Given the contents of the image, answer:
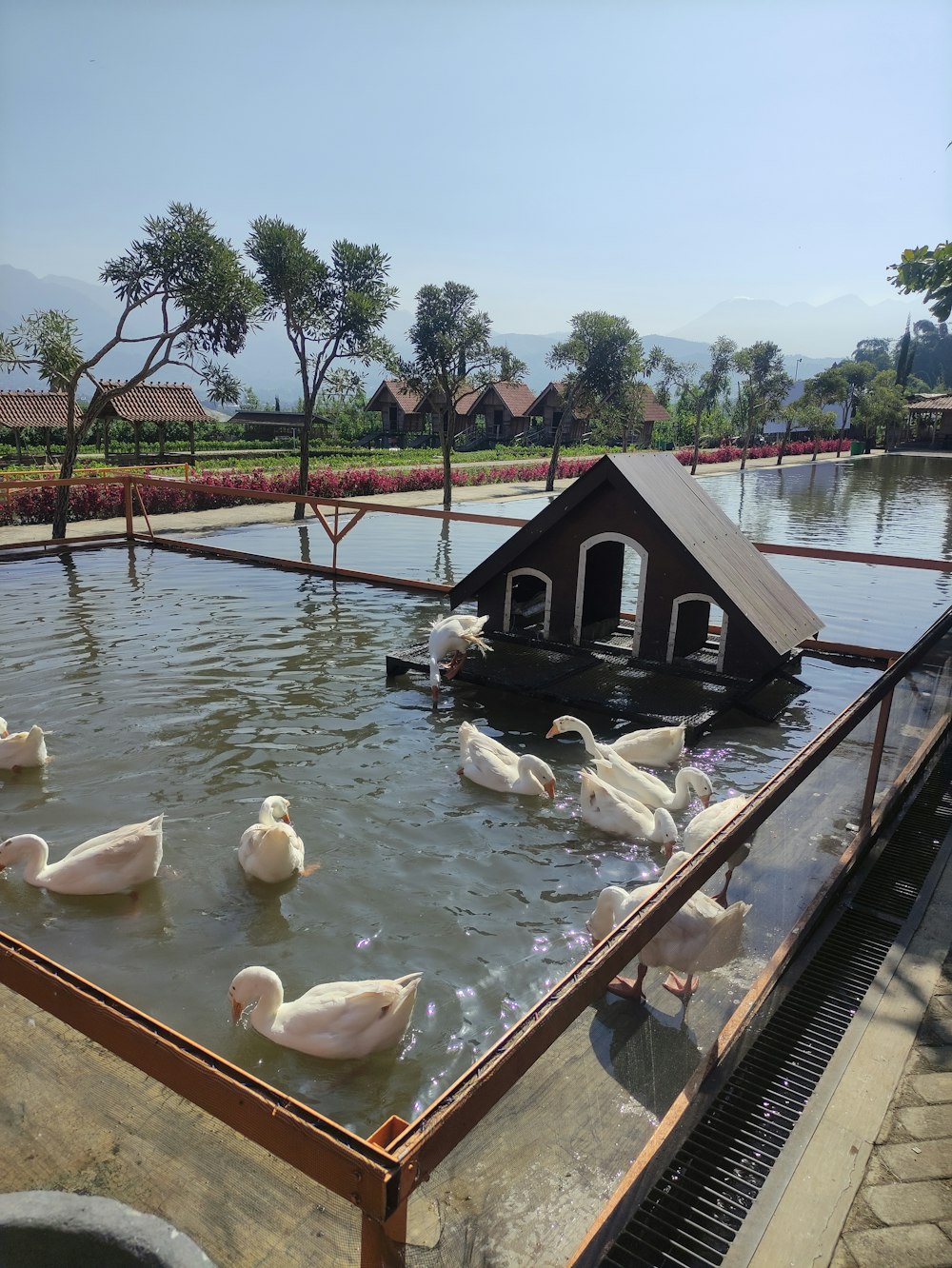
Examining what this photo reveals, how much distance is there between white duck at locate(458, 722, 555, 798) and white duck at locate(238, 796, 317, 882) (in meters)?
2.03

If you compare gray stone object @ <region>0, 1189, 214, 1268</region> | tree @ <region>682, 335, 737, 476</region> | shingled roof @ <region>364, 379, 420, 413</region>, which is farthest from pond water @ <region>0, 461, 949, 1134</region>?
tree @ <region>682, 335, 737, 476</region>

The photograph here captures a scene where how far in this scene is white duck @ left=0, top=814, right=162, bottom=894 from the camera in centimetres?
618

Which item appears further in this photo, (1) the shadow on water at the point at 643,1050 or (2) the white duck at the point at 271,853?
(2) the white duck at the point at 271,853

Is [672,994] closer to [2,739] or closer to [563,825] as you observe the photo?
[563,825]

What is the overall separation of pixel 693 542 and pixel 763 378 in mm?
65182

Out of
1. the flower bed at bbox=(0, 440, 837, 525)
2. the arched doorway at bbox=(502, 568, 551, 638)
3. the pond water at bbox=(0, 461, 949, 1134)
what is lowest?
the pond water at bbox=(0, 461, 949, 1134)

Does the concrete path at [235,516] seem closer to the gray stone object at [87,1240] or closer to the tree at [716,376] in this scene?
the gray stone object at [87,1240]

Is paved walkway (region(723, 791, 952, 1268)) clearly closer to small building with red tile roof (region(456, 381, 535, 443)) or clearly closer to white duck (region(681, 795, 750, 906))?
white duck (region(681, 795, 750, 906))

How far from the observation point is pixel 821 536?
26.4m

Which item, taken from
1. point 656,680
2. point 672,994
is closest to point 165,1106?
point 672,994

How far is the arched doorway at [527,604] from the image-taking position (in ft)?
39.8

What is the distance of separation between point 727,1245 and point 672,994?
86cm

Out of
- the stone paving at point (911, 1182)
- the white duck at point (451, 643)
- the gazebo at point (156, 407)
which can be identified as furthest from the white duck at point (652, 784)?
the gazebo at point (156, 407)

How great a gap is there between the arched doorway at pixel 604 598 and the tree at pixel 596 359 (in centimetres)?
2785
